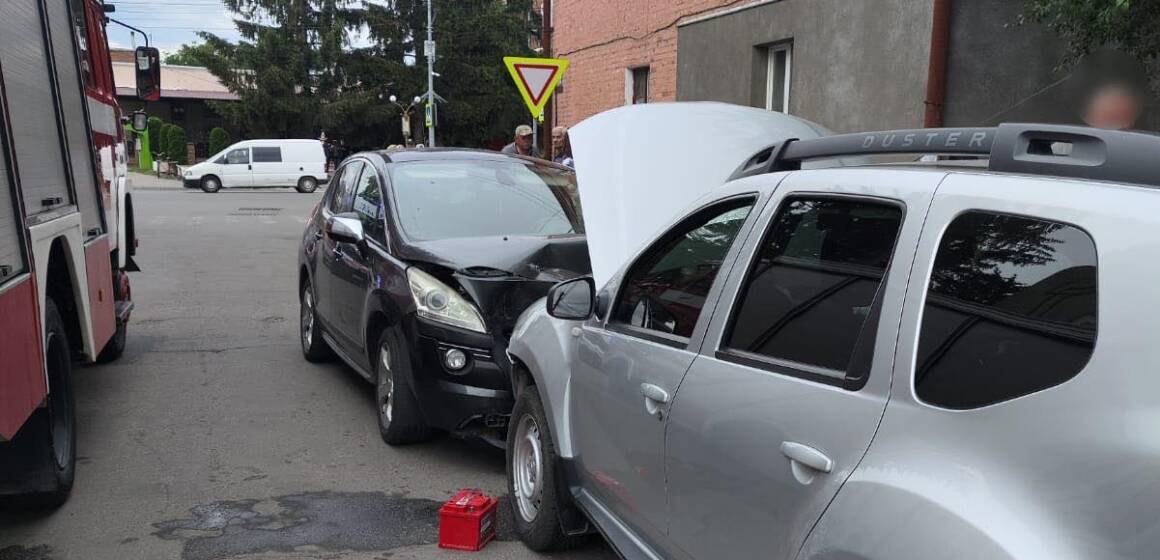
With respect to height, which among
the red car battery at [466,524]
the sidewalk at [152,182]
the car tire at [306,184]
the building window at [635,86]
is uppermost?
the building window at [635,86]

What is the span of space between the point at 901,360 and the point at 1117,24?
4297 mm

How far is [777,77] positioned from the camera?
12.6 meters

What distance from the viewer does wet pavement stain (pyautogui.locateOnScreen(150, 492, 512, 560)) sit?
416 centimetres

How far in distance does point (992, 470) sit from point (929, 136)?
97 cm

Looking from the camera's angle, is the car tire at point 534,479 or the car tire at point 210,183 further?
the car tire at point 210,183

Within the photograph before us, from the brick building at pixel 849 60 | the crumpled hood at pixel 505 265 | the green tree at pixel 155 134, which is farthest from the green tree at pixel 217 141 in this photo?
the crumpled hood at pixel 505 265

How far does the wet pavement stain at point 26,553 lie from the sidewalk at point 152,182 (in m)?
31.1

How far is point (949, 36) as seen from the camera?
30.0ft

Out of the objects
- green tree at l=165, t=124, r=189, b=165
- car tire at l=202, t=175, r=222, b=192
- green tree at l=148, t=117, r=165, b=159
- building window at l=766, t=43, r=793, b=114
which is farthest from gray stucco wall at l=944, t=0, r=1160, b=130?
green tree at l=148, t=117, r=165, b=159

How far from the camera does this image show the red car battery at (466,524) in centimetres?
410

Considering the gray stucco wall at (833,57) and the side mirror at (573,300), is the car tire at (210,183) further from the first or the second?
the side mirror at (573,300)

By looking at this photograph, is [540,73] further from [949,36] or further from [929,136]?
[929,136]

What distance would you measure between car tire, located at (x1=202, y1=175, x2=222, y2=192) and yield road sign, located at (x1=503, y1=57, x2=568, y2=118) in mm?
24873

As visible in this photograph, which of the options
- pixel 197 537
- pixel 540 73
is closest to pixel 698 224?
pixel 197 537
